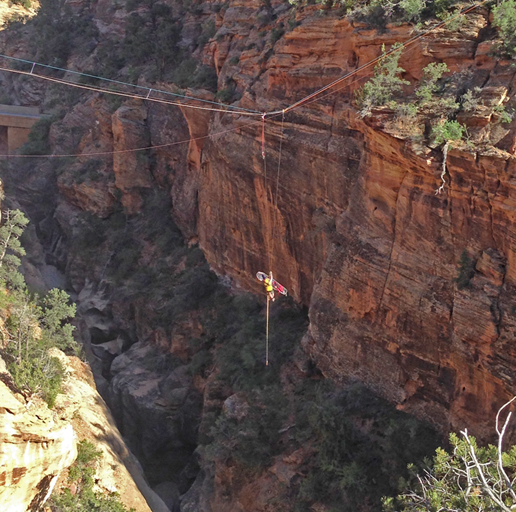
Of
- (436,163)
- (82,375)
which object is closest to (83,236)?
(82,375)

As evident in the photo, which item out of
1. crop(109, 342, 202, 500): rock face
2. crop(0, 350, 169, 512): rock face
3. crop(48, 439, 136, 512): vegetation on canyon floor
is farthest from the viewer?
crop(109, 342, 202, 500): rock face

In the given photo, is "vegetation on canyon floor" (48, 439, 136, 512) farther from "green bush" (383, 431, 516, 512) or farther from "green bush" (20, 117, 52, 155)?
"green bush" (20, 117, 52, 155)

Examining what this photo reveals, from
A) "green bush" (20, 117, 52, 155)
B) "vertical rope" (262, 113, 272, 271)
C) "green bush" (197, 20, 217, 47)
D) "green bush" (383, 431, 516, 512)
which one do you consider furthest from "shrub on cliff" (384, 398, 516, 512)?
"green bush" (20, 117, 52, 155)

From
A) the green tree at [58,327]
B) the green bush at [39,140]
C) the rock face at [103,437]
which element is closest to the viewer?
the rock face at [103,437]

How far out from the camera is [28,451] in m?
13.3

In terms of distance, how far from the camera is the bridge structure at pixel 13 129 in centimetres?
3853

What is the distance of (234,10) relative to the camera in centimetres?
2689

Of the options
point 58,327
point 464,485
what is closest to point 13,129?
point 58,327

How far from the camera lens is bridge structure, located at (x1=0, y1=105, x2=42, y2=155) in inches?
1517

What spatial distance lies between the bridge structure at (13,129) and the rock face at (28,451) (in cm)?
2681

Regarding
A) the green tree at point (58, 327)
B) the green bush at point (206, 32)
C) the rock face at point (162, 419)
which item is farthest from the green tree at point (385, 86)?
the green bush at point (206, 32)

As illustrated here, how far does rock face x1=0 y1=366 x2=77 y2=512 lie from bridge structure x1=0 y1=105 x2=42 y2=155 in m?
26.8

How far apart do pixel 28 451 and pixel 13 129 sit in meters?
29.3

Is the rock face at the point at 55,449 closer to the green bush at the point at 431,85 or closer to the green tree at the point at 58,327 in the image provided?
the green tree at the point at 58,327
